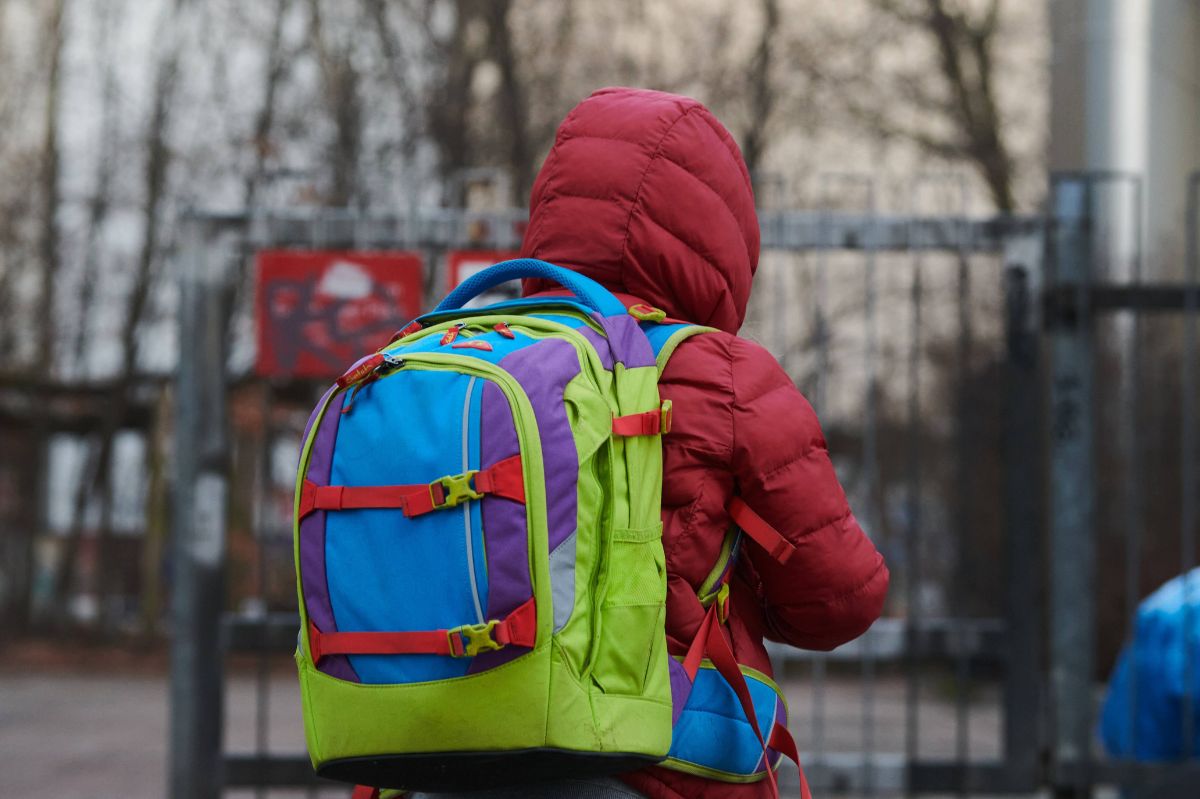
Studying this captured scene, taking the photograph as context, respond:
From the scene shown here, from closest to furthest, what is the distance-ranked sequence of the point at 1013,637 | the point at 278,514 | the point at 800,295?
the point at 1013,637 < the point at 800,295 < the point at 278,514

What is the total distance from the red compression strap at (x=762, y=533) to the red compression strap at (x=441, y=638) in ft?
1.31

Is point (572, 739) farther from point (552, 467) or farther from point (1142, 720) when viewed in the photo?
point (1142, 720)

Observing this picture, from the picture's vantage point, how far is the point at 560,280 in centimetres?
216

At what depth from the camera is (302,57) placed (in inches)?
612

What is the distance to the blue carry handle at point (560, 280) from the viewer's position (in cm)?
212

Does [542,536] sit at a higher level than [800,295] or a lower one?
lower

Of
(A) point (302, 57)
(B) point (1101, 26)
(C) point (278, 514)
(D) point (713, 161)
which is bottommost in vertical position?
(C) point (278, 514)

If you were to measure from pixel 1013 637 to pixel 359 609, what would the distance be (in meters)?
2.80

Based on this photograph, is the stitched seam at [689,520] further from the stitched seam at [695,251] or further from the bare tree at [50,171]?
the bare tree at [50,171]

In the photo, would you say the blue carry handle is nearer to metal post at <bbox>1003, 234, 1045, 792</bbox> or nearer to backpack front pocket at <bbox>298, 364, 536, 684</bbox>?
backpack front pocket at <bbox>298, 364, 536, 684</bbox>

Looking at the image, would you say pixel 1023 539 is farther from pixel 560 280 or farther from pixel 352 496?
pixel 352 496

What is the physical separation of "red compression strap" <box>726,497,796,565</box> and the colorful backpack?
165mm

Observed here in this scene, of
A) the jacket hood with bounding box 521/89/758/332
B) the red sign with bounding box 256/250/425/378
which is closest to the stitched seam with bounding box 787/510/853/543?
the jacket hood with bounding box 521/89/758/332

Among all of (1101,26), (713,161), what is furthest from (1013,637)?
(1101,26)
